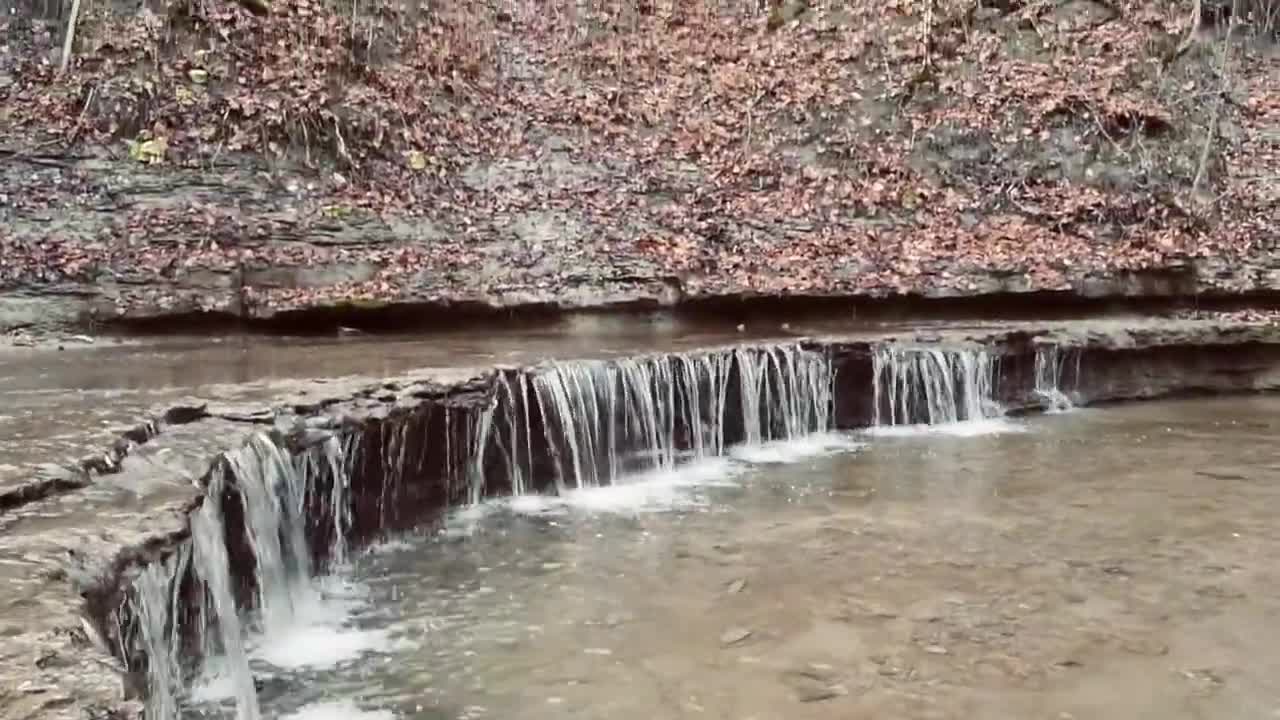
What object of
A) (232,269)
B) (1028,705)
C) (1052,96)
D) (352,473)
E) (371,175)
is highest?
(1052,96)

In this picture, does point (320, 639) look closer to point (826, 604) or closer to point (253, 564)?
point (253, 564)

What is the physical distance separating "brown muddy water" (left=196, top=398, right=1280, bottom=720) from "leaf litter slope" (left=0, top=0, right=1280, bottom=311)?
5.86 m

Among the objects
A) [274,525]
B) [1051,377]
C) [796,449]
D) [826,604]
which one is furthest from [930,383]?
[274,525]

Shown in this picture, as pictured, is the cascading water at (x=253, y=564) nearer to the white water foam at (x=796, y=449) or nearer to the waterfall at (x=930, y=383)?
the white water foam at (x=796, y=449)

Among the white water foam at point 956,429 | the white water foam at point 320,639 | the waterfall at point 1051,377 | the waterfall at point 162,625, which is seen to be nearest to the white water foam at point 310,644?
the white water foam at point 320,639

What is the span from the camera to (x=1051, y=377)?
1244cm

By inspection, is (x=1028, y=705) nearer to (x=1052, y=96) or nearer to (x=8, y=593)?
(x=8, y=593)

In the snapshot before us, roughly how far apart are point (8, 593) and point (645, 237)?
1193 cm

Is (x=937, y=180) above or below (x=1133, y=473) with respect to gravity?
above

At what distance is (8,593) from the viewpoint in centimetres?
362

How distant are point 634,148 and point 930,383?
7129 mm

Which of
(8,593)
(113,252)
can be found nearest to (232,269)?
(113,252)

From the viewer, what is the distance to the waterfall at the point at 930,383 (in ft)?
37.5

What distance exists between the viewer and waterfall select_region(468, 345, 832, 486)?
8727 mm
